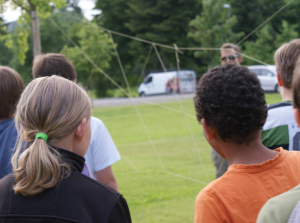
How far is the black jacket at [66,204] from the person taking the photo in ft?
4.25

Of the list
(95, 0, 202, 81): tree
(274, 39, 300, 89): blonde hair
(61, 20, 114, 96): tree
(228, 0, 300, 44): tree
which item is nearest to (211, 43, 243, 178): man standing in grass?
(274, 39, 300, 89): blonde hair

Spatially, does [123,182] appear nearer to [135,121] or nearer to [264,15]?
[135,121]

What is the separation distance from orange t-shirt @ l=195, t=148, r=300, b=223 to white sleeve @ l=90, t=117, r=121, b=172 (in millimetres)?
1179

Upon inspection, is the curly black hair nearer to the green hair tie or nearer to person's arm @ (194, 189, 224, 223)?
person's arm @ (194, 189, 224, 223)

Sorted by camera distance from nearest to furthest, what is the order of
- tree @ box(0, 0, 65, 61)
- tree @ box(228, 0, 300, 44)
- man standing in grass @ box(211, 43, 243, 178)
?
man standing in grass @ box(211, 43, 243, 178)
tree @ box(0, 0, 65, 61)
tree @ box(228, 0, 300, 44)

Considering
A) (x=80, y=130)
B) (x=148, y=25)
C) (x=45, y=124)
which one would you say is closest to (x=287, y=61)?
(x=80, y=130)

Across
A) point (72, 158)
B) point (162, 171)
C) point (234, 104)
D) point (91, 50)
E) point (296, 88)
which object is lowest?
point (162, 171)

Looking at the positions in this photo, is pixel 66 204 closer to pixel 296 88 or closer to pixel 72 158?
pixel 72 158

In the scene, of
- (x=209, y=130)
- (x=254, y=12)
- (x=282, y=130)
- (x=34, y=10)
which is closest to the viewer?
(x=209, y=130)

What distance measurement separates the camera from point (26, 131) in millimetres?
1452

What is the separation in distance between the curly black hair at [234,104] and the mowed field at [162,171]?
3.06 meters

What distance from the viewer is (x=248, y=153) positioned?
4.75ft

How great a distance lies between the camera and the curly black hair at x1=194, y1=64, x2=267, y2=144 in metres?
1.42

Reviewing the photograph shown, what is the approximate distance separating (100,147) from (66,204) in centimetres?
110
